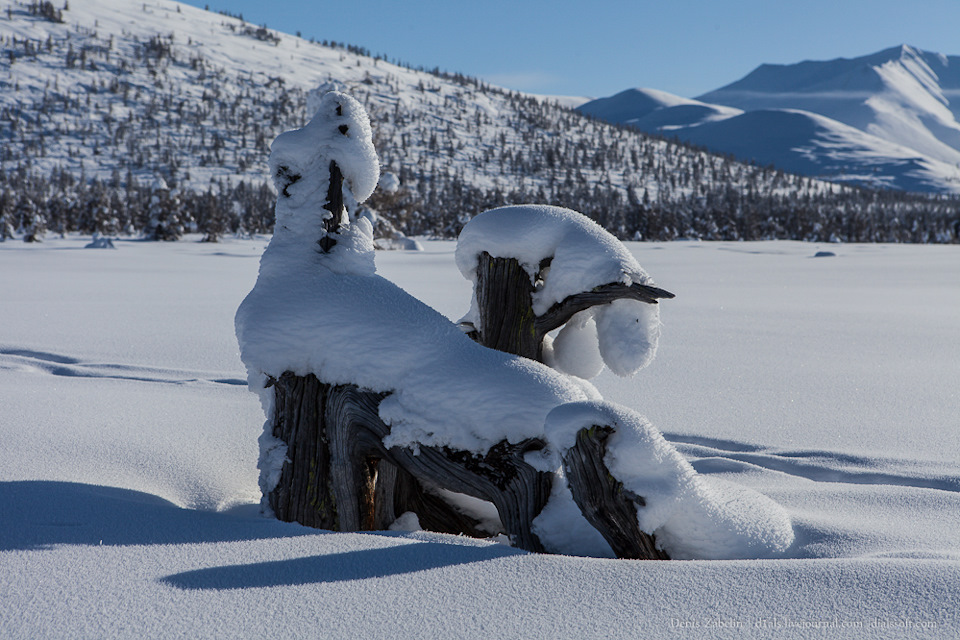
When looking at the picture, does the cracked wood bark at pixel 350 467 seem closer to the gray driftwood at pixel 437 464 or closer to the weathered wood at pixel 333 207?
the gray driftwood at pixel 437 464

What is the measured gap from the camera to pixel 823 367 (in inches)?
243

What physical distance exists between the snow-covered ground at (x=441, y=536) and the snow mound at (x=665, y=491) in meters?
0.17

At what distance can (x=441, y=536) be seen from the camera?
2.51m

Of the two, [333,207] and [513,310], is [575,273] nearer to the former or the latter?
[513,310]

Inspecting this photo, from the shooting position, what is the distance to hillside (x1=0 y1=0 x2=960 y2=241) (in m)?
45.2

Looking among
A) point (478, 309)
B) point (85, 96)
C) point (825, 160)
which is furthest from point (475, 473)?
point (825, 160)

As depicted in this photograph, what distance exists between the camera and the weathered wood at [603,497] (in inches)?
84.7

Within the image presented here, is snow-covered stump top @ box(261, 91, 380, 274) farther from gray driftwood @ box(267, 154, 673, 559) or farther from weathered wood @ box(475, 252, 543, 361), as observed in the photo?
weathered wood @ box(475, 252, 543, 361)

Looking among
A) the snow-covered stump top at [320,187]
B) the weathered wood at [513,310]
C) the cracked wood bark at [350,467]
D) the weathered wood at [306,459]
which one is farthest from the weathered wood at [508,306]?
the weathered wood at [306,459]

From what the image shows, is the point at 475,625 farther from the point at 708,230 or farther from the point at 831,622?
the point at 708,230

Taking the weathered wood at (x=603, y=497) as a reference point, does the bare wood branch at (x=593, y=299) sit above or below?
above

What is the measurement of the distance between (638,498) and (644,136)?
93170mm

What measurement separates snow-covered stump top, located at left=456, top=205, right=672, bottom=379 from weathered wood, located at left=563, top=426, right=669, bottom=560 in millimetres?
785

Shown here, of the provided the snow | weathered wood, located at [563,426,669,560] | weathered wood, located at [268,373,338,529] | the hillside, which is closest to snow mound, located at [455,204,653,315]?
the snow
